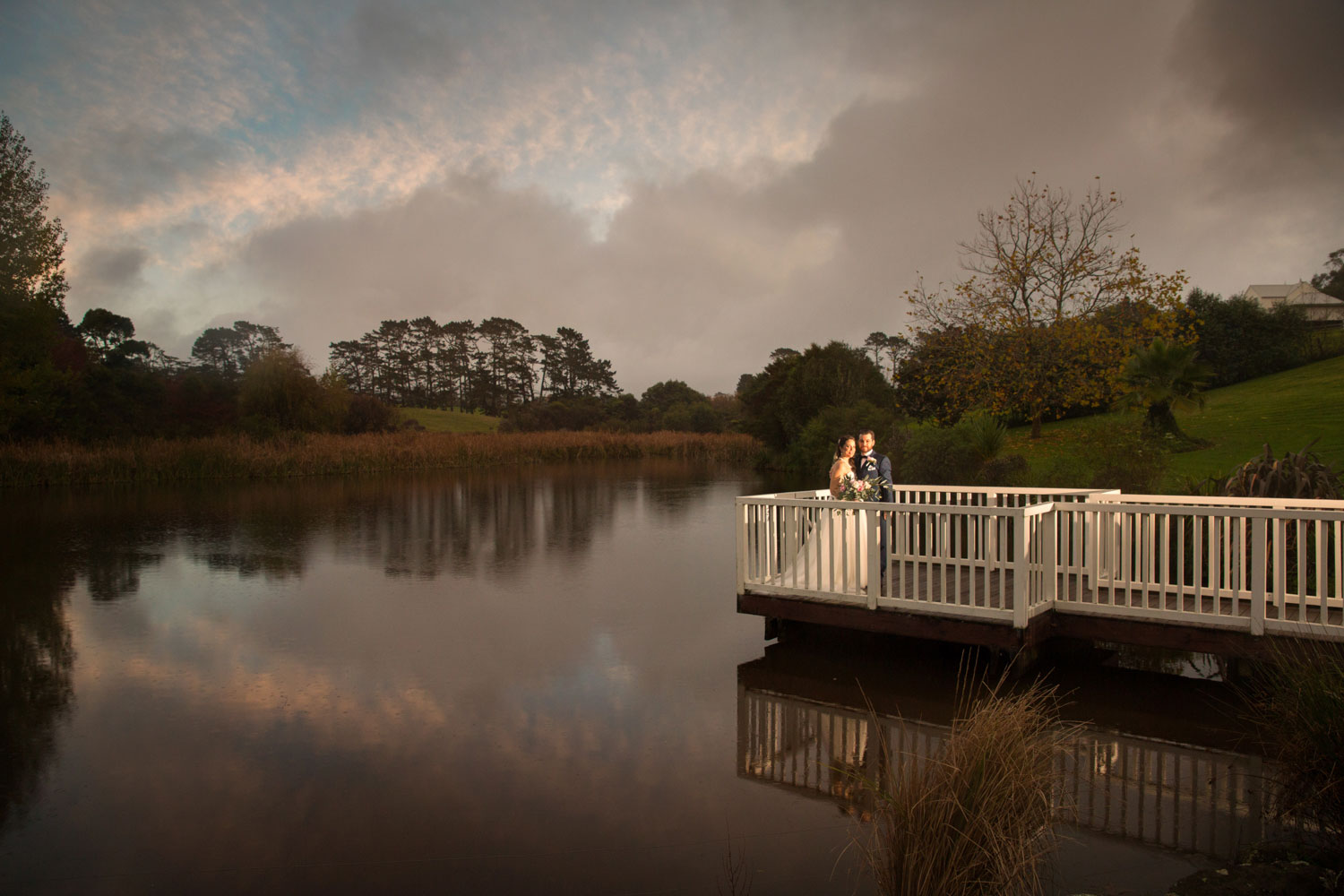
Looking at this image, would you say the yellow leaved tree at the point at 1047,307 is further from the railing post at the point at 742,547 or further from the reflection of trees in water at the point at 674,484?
the railing post at the point at 742,547

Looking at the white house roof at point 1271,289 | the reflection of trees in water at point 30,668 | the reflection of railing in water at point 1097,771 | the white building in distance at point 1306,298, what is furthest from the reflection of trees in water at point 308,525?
the white house roof at point 1271,289

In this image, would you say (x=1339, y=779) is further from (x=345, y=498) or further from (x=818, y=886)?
(x=345, y=498)

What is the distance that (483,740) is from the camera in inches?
235

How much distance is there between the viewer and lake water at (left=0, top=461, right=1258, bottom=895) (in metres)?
4.26

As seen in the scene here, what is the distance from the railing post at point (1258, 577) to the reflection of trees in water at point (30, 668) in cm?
813

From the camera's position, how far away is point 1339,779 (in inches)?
146

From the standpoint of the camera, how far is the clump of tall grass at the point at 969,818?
3.15m

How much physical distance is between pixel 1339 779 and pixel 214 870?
524 centimetres

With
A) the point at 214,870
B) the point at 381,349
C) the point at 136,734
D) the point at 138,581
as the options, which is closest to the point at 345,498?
the point at 138,581

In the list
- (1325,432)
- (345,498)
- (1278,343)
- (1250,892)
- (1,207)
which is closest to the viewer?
(1250,892)

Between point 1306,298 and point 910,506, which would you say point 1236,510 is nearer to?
point 910,506

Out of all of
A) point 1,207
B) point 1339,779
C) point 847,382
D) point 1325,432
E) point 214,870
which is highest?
point 1,207

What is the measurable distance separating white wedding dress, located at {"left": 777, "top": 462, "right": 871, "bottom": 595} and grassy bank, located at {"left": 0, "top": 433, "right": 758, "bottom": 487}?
92.5ft

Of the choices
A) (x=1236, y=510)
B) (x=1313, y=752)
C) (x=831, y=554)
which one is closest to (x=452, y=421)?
(x=831, y=554)
